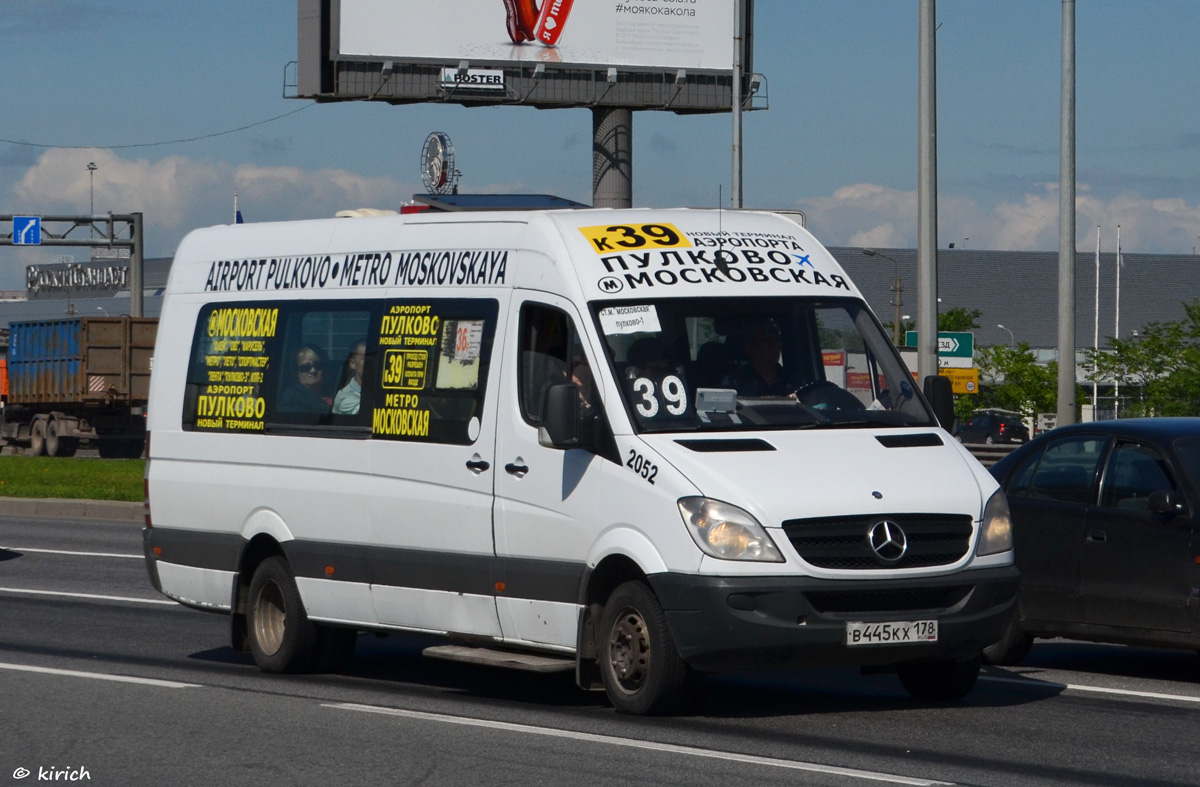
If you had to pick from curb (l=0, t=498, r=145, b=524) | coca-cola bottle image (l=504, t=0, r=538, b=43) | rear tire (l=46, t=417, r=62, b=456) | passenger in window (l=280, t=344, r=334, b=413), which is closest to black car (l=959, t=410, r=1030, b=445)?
coca-cola bottle image (l=504, t=0, r=538, b=43)

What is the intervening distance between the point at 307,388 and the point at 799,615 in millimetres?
3640

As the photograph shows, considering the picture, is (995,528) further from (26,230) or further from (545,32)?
(26,230)

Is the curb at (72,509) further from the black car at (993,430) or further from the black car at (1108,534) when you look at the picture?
the black car at (993,430)

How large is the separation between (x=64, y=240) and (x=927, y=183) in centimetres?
4212

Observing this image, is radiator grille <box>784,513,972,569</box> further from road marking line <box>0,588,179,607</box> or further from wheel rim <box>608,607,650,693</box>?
road marking line <box>0,588,179,607</box>

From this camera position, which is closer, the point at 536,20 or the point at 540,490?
the point at 540,490

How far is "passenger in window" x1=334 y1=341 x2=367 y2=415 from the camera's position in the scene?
10.0 metres

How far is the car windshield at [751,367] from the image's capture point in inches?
337

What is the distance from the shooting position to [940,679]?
8.91 m

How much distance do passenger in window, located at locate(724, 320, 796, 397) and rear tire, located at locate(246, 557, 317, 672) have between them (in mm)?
3046

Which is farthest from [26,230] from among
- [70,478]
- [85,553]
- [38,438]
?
[85,553]

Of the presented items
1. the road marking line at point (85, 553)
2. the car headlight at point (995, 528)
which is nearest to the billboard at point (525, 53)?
the road marking line at point (85, 553)

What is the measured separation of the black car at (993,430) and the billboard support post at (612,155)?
17.7 meters

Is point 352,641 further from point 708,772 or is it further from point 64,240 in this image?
point 64,240
